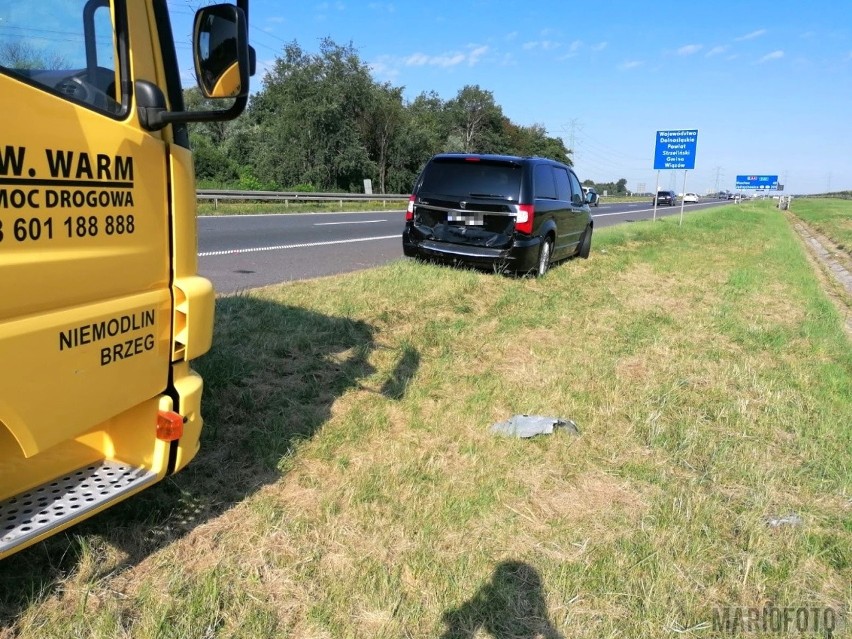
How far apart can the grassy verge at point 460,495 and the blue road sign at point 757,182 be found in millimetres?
90607

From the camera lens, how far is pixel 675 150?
29172mm

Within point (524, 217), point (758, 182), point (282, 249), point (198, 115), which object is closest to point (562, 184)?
point (524, 217)

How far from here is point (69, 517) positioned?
2160mm

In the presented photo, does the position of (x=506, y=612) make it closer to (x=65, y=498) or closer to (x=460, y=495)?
(x=460, y=495)

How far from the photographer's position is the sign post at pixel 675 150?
28.4 m

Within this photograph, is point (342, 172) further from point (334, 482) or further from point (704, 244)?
point (334, 482)

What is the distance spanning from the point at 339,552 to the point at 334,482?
0.62m

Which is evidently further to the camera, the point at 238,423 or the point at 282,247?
the point at 282,247

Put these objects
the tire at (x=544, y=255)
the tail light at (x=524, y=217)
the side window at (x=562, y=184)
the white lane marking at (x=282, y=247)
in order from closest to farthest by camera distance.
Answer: the tail light at (x=524, y=217)
the tire at (x=544, y=255)
the side window at (x=562, y=184)
the white lane marking at (x=282, y=247)

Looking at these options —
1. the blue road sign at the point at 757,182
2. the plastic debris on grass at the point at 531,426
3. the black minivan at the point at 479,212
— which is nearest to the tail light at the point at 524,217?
the black minivan at the point at 479,212

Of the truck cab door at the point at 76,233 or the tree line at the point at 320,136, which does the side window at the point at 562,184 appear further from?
the tree line at the point at 320,136

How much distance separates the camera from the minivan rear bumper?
340 inches

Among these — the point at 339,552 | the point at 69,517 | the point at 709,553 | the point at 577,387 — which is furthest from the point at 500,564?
the point at 577,387

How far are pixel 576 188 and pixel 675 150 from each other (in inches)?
802
